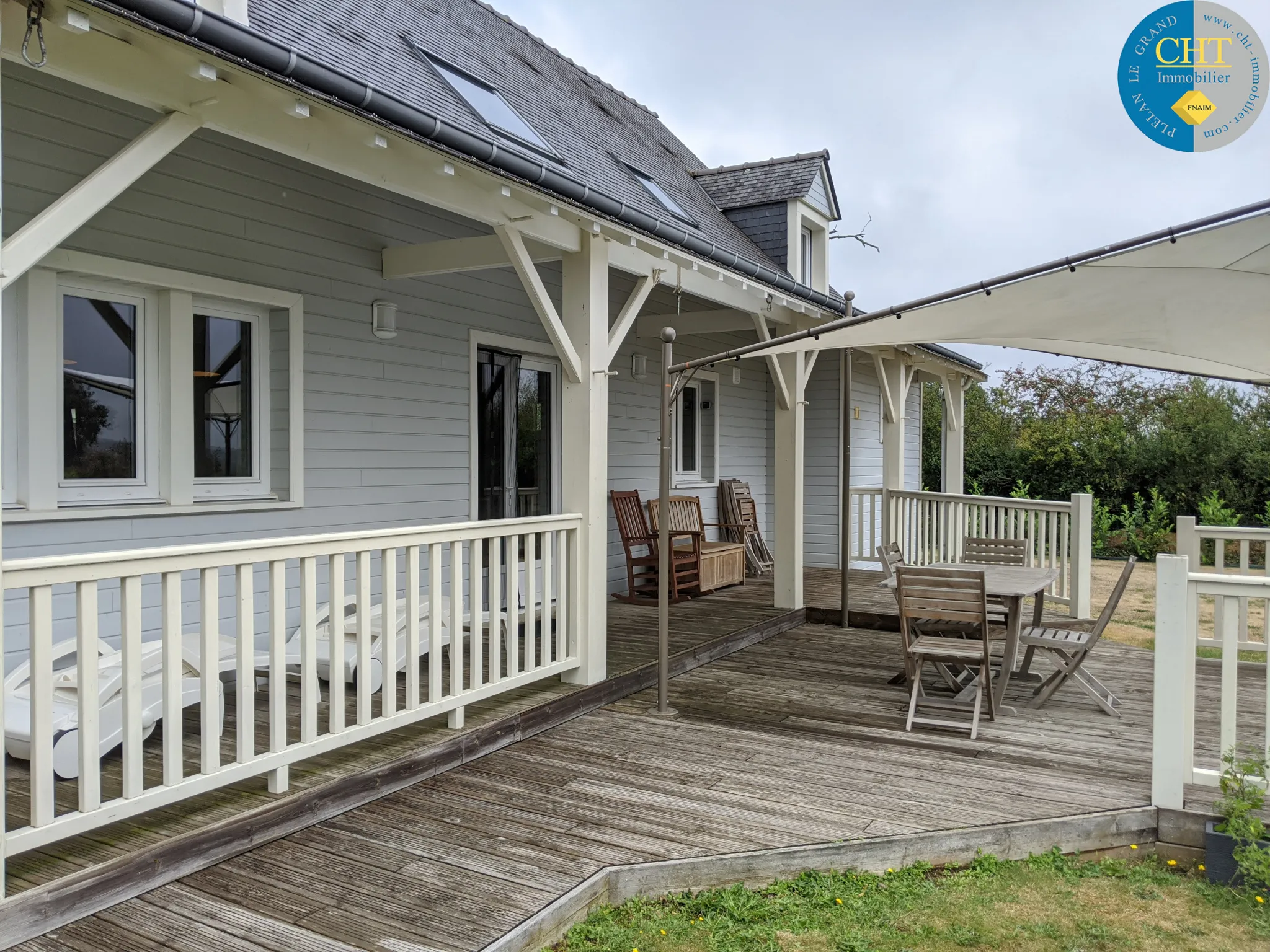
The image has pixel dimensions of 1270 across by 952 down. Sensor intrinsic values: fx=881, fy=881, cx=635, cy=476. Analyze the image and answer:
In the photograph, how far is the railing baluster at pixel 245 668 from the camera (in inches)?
122

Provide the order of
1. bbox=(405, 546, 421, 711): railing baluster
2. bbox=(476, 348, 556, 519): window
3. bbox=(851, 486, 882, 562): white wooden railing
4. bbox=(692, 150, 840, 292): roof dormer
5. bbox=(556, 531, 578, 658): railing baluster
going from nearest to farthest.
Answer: bbox=(405, 546, 421, 711): railing baluster, bbox=(556, 531, 578, 658): railing baluster, bbox=(476, 348, 556, 519): window, bbox=(692, 150, 840, 292): roof dormer, bbox=(851, 486, 882, 562): white wooden railing

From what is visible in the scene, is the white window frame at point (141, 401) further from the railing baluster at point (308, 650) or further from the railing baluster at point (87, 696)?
the railing baluster at point (87, 696)

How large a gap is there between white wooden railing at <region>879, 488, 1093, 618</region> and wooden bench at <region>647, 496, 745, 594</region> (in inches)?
70.2

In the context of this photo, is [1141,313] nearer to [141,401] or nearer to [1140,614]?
[141,401]

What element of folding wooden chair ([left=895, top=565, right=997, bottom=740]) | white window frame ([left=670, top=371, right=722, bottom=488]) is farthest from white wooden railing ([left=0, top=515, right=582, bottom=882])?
white window frame ([left=670, top=371, right=722, bottom=488])

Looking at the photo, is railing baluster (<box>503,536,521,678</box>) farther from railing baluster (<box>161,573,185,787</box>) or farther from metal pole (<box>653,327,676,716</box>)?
railing baluster (<box>161,573,185,787</box>)

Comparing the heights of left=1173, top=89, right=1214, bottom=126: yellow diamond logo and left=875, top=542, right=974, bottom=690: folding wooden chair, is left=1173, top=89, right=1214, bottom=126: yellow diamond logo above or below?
above

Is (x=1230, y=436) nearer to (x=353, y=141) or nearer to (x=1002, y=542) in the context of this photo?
(x=1002, y=542)

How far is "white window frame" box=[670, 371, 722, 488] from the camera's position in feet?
31.1

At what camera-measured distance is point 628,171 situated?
24.9ft

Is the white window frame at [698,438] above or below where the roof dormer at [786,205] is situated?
below

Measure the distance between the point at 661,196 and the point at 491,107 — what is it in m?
2.34

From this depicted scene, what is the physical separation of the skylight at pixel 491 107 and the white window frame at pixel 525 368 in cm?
136

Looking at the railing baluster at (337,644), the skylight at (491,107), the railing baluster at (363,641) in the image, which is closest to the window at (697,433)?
the skylight at (491,107)
